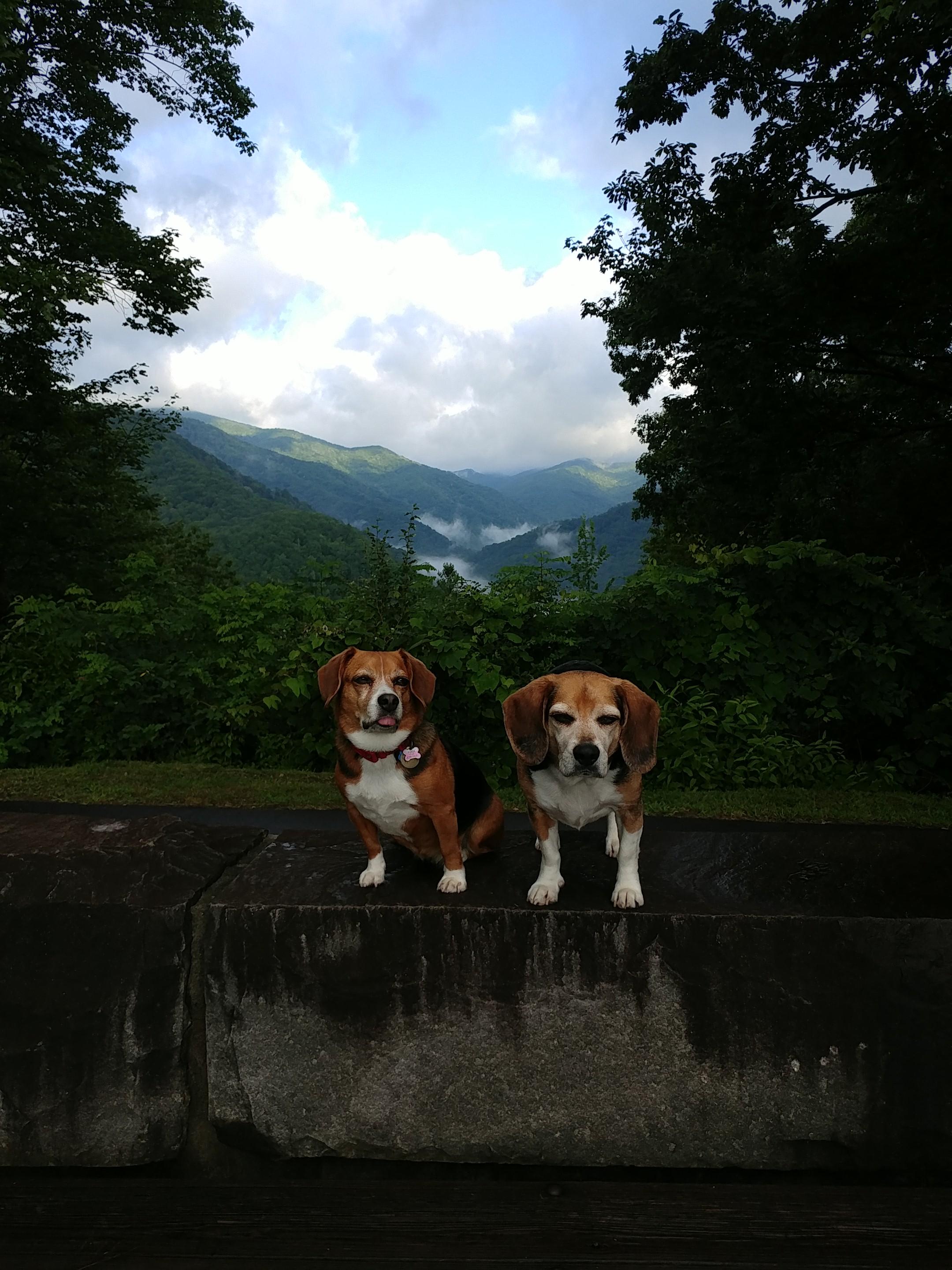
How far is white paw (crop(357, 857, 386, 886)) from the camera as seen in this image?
259 centimetres

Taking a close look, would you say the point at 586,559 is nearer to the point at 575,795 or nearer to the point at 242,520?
the point at 575,795

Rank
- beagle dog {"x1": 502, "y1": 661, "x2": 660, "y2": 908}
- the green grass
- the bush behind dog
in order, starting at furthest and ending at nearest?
the bush behind dog < the green grass < beagle dog {"x1": 502, "y1": 661, "x2": 660, "y2": 908}

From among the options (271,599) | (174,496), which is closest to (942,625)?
(271,599)

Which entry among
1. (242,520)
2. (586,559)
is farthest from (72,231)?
(242,520)

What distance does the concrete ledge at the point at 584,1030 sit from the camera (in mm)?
2318

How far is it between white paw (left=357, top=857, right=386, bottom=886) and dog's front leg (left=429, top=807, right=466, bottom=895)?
205 mm

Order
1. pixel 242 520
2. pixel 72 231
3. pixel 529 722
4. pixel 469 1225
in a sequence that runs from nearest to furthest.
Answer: pixel 469 1225
pixel 529 722
pixel 72 231
pixel 242 520

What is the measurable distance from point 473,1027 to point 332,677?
120 cm

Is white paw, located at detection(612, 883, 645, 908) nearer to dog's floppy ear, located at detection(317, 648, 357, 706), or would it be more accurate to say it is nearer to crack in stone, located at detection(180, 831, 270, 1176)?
dog's floppy ear, located at detection(317, 648, 357, 706)

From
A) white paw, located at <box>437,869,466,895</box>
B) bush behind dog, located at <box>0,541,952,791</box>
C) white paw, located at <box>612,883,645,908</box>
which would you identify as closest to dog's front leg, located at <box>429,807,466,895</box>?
white paw, located at <box>437,869,466,895</box>

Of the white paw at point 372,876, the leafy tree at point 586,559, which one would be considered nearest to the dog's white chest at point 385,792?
the white paw at point 372,876

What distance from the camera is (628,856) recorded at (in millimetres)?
2520

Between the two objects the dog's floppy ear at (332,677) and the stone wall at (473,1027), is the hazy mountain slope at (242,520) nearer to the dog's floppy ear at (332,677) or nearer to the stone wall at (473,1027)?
the dog's floppy ear at (332,677)

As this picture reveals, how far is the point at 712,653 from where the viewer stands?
7398 mm
